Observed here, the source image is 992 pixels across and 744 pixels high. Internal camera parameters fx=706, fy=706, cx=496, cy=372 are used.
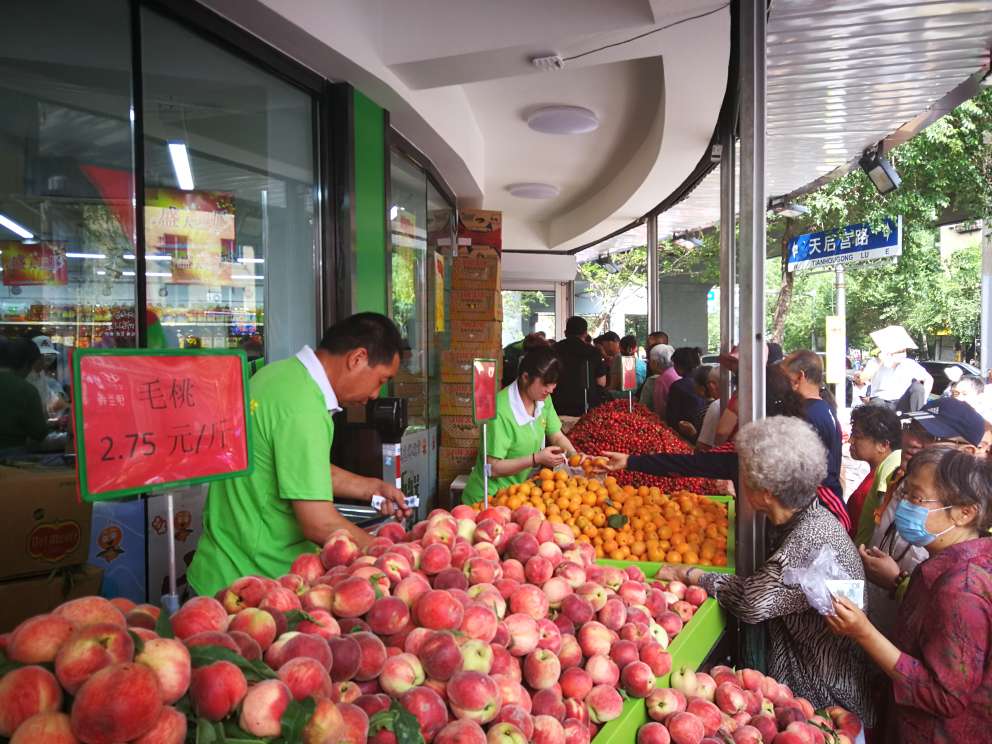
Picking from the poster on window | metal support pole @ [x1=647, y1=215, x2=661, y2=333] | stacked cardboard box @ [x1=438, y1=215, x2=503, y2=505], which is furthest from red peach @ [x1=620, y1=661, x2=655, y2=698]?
metal support pole @ [x1=647, y1=215, x2=661, y2=333]

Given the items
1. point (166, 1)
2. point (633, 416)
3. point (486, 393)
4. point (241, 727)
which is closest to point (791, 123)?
point (633, 416)

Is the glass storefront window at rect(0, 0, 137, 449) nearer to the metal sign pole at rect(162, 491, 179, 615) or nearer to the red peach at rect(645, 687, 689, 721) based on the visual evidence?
the metal sign pole at rect(162, 491, 179, 615)

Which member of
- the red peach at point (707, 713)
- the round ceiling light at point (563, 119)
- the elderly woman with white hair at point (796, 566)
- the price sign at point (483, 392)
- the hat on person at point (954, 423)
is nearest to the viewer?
the red peach at point (707, 713)

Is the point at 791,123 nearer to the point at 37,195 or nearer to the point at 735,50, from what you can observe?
the point at 735,50

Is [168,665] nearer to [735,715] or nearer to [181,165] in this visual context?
[735,715]

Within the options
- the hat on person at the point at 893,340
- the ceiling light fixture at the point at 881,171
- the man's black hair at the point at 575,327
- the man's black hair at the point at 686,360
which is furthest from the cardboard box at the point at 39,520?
the hat on person at the point at 893,340

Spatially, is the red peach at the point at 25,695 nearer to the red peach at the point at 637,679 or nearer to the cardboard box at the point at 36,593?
the red peach at the point at 637,679

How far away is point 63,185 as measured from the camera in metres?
2.79

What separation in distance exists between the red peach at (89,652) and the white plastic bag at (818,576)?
1.85 metres

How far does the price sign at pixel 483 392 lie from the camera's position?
10.0 ft

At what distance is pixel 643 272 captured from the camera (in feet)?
91.4

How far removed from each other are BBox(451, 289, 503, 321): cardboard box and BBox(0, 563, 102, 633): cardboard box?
4.53 m

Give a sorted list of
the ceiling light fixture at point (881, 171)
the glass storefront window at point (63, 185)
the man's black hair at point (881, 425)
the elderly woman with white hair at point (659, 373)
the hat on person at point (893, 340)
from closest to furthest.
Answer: the glass storefront window at point (63, 185)
the man's black hair at point (881, 425)
the ceiling light fixture at point (881, 171)
the elderly woman with white hair at point (659, 373)
the hat on person at point (893, 340)

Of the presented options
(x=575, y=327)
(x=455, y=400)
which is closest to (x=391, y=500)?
(x=455, y=400)
